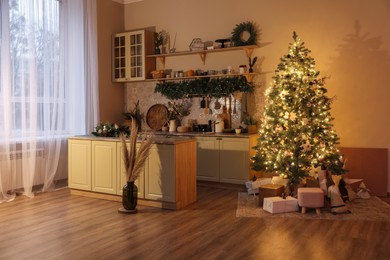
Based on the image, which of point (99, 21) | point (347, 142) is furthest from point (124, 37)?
point (347, 142)

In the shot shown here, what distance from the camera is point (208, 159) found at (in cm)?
635

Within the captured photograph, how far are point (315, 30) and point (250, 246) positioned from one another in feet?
13.3

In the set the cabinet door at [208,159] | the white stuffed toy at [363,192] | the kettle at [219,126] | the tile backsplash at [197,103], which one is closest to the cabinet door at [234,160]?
the cabinet door at [208,159]

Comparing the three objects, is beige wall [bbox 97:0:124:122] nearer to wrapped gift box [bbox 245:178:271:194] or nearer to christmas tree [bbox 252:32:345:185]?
wrapped gift box [bbox 245:178:271:194]

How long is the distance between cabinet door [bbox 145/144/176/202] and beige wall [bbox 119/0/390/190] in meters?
2.39

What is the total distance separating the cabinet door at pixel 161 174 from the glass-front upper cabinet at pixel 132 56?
2.84 metres

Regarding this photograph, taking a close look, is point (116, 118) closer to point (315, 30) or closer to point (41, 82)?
point (41, 82)

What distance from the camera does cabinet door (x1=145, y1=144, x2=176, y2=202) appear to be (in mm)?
4875

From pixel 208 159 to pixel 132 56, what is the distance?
2762 mm

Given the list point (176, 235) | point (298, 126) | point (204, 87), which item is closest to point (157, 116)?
point (204, 87)

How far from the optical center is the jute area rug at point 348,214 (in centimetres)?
454

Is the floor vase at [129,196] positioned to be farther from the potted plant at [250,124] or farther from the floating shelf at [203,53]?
the floating shelf at [203,53]

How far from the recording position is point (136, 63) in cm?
755

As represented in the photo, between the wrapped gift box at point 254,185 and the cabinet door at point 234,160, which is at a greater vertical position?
the cabinet door at point 234,160
